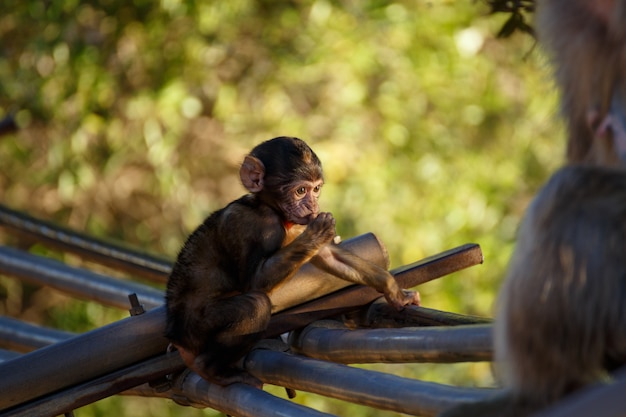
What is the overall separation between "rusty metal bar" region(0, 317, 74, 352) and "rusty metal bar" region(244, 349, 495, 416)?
998mm

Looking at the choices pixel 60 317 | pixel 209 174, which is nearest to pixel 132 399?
pixel 60 317

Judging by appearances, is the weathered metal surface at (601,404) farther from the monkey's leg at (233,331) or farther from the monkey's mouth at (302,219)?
the monkey's mouth at (302,219)

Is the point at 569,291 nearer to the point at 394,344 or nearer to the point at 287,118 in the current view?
the point at 394,344

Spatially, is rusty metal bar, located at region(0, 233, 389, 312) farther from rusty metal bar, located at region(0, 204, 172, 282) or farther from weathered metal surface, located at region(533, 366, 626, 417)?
weathered metal surface, located at region(533, 366, 626, 417)

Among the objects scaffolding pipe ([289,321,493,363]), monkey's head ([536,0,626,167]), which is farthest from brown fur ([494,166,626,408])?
monkey's head ([536,0,626,167])

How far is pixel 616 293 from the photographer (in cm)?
182

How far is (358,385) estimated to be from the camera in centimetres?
239

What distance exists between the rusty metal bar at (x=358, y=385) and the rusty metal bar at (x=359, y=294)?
145 mm

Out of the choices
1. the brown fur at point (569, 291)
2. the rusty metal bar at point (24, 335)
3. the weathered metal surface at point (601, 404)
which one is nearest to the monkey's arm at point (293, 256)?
the rusty metal bar at point (24, 335)

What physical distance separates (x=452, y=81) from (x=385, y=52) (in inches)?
17.7

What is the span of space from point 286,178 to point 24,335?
111cm

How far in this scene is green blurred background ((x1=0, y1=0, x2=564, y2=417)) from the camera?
265 inches

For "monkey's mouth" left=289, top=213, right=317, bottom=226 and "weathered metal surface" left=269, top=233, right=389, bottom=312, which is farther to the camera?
"monkey's mouth" left=289, top=213, right=317, bottom=226

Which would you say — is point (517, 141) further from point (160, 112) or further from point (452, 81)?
point (160, 112)
